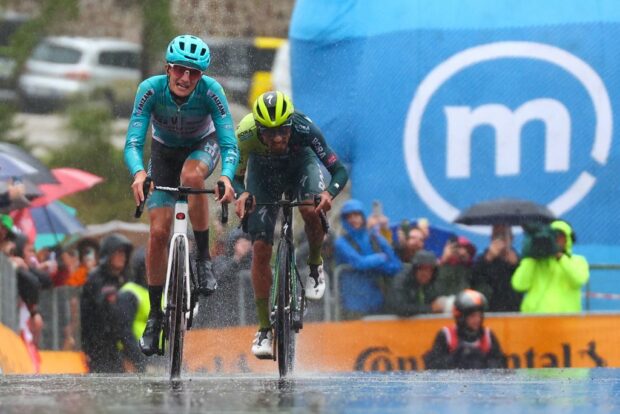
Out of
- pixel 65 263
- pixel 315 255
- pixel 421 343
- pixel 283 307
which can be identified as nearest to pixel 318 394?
pixel 283 307

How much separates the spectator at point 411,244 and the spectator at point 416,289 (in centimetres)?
49

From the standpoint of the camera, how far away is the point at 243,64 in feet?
79.5

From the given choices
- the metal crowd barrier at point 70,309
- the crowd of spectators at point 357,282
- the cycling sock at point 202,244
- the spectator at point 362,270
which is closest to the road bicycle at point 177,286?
the cycling sock at point 202,244

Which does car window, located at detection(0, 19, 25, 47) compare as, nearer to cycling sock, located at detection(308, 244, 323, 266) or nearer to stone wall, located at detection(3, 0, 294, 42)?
stone wall, located at detection(3, 0, 294, 42)

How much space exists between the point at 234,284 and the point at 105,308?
4.51ft

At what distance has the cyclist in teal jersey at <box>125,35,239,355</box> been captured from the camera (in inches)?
525

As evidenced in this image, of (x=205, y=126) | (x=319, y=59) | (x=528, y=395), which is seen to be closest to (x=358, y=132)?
(x=319, y=59)

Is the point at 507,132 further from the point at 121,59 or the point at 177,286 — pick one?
the point at 121,59

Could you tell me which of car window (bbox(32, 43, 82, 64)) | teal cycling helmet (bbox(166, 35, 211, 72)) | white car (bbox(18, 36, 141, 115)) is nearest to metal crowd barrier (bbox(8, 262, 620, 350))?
teal cycling helmet (bbox(166, 35, 211, 72))

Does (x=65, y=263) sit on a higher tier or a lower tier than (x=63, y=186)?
lower

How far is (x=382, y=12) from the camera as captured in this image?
22.4 meters

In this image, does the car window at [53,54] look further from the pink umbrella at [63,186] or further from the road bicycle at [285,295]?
the road bicycle at [285,295]

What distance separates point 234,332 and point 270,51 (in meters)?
8.91

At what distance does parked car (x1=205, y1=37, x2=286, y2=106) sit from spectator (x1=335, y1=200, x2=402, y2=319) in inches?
122
